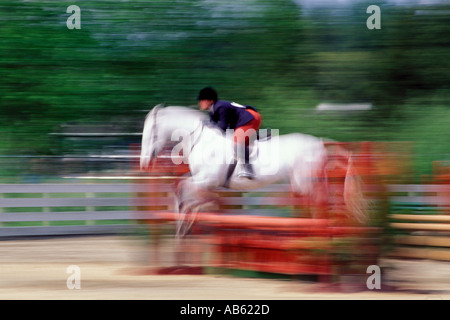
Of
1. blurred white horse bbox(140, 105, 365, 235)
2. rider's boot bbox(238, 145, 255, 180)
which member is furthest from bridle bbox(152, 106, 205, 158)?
rider's boot bbox(238, 145, 255, 180)

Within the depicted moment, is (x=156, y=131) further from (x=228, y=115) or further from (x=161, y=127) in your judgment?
(x=228, y=115)

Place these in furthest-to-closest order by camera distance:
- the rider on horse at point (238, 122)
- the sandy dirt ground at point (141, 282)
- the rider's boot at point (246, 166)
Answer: the rider's boot at point (246, 166)
the rider on horse at point (238, 122)
the sandy dirt ground at point (141, 282)

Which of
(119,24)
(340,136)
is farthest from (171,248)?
(119,24)

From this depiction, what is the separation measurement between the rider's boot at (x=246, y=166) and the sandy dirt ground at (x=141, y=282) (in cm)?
132

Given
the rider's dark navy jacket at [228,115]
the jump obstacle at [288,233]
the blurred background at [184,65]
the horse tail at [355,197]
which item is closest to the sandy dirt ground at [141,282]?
the jump obstacle at [288,233]

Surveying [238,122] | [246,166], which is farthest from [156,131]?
[246,166]

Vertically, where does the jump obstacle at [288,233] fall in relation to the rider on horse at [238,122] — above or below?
below

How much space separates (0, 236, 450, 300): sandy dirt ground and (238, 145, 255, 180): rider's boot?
132 cm

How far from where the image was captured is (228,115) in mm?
7590

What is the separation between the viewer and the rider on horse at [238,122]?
24.8ft

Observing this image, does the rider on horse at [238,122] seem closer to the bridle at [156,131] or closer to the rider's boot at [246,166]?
the rider's boot at [246,166]

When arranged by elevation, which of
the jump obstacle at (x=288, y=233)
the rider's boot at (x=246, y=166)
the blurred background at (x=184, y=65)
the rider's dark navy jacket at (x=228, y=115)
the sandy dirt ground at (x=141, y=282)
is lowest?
the sandy dirt ground at (x=141, y=282)

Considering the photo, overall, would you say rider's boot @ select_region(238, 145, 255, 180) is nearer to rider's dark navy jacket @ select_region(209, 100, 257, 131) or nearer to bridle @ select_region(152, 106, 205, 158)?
rider's dark navy jacket @ select_region(209, 100, 257, 131)

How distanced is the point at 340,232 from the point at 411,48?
8.09 meters
